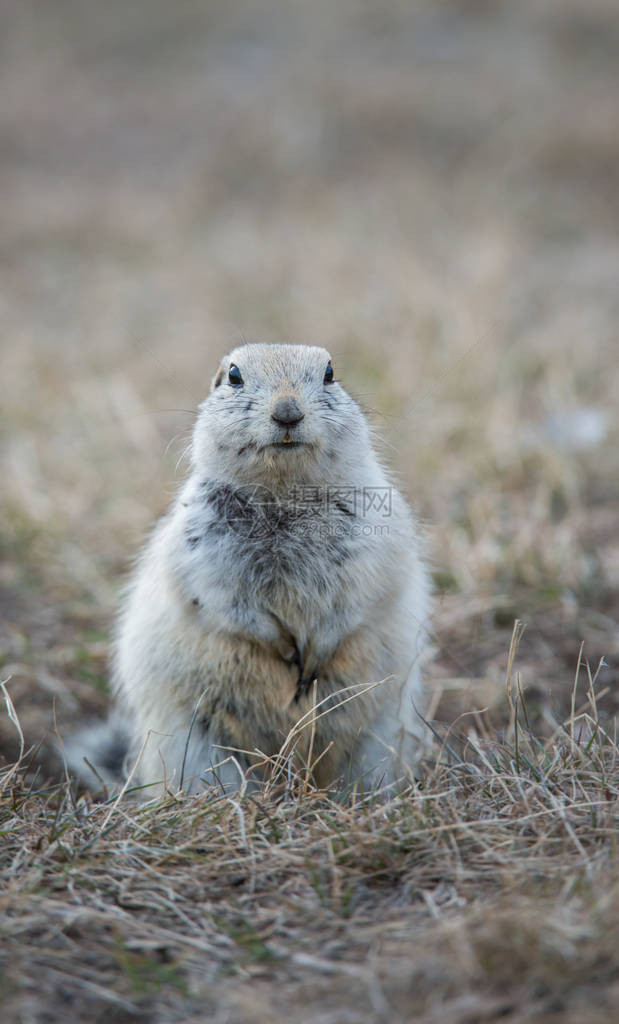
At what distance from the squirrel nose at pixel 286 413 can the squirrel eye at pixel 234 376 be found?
0.41m

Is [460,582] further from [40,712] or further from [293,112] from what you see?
[293,112]

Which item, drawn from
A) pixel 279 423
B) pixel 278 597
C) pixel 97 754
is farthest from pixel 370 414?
pixel 97 754

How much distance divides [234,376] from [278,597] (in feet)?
2.92


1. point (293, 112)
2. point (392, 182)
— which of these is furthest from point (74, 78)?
point (392, 182)

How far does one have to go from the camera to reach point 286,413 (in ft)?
10.3

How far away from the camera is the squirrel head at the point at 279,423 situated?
320 centimetres

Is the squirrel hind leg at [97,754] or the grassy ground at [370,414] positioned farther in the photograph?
the squirrel hind leg at [97,754]

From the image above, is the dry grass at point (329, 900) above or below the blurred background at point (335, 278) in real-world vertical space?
below

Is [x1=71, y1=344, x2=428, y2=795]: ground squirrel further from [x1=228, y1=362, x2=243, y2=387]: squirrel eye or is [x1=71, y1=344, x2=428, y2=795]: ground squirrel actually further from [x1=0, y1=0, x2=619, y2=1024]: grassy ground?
[x1=0, y1=0, x2=619, y2=1024]: grassy ground

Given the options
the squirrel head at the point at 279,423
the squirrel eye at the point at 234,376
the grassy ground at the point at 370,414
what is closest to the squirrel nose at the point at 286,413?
the squirrel head at the point at 279,423

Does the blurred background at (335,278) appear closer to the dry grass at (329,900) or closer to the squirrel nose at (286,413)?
the dry grass at (329,900)

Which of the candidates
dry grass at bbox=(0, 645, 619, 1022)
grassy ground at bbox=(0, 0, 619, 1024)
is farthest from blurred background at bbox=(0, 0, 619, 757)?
dry grass at bbox=(0, 645, 619, 1022)

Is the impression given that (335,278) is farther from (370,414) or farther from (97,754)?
(97,754)

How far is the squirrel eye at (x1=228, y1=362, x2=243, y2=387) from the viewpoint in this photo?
354 centimetres
